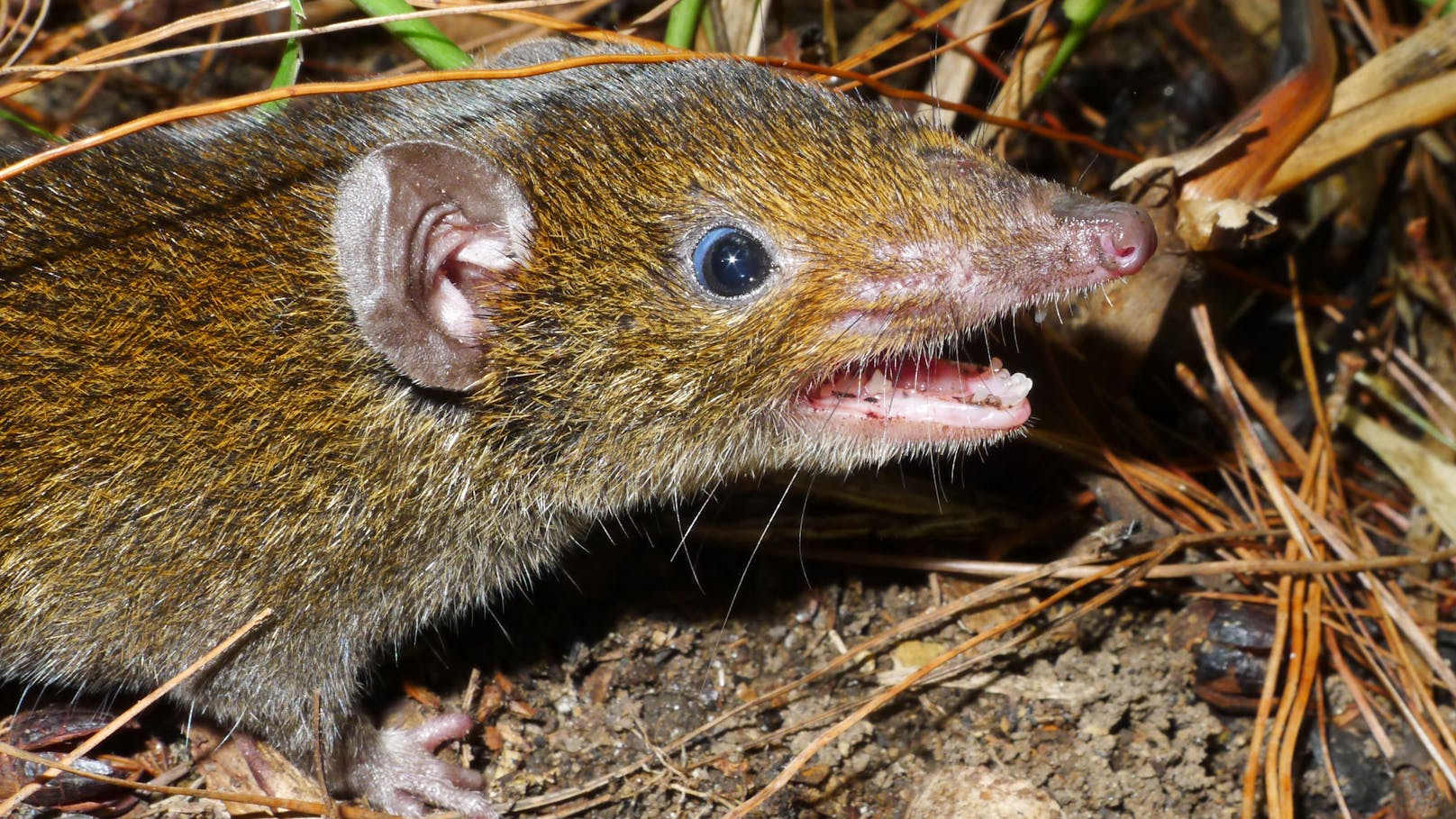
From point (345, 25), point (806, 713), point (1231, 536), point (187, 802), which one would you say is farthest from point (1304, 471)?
point (187, 802)

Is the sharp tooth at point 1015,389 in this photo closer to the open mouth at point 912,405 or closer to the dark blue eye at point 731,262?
the open mouth at point 912,405

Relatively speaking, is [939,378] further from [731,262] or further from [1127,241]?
[731,262]

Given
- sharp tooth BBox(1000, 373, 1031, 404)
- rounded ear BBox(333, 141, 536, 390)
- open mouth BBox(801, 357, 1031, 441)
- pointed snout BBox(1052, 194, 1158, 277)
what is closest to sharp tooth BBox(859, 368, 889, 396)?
open mouth BBox(801, 357, 1031, 441)

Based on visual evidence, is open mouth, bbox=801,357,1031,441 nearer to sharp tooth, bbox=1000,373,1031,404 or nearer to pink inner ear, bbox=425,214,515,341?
sharp tooth, bbox=1000,373,1031,404

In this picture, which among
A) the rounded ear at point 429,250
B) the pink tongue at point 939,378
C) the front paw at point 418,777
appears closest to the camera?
the rounded ear at point 429,250

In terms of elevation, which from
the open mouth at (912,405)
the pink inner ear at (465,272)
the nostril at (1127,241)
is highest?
the nostril at (1127,241)

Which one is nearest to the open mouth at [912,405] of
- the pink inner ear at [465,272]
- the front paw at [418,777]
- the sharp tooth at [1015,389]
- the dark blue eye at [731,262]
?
the sharp tooth at [1015,389]
